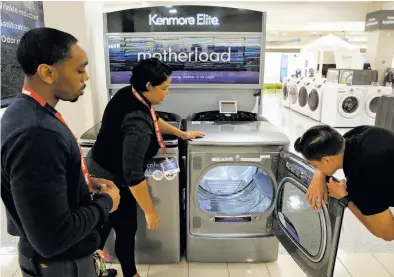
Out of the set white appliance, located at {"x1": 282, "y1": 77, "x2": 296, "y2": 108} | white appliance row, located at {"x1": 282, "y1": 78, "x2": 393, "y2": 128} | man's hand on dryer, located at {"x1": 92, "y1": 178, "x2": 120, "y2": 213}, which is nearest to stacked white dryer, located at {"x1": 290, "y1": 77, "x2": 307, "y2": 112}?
white appliance, located at {"x1": 282, "y1": 77, "x2": 296, "y2": 108}

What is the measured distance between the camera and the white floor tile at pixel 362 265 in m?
2.34

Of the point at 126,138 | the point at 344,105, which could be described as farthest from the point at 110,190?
the point at 344,105

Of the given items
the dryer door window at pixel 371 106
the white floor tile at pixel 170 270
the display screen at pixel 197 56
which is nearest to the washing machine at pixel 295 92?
the dryer door window at pixel 371 106

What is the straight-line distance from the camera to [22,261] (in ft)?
3.61

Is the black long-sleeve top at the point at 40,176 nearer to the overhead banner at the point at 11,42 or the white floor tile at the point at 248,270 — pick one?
the overhead banner at the point at 11,42

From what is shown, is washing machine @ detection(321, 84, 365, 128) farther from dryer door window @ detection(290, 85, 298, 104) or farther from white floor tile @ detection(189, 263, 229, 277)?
white floor tile @ detection(189, 263, 229, 277)

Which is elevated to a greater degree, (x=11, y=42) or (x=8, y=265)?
(x=11, y=42)

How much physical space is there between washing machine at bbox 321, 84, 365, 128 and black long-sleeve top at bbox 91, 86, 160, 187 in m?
5.84

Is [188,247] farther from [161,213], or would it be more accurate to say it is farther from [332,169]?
[332,169]

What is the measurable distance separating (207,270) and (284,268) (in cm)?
57

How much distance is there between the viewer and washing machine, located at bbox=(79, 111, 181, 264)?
2.16 m

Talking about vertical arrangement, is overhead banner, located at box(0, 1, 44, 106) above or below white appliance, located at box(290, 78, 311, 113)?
above

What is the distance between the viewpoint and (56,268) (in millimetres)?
1062

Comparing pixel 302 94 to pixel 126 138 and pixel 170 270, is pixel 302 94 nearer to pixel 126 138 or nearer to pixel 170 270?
pixel 170 270
